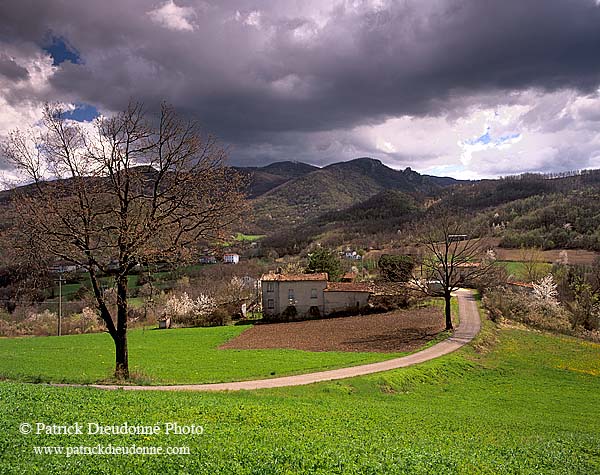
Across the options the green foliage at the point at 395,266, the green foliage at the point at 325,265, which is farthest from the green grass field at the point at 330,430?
the green foliage at the point at 325,265

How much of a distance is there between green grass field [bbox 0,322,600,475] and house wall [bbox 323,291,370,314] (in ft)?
115

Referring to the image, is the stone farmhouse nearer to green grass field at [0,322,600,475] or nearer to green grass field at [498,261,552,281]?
green grass field at [498,261,552,281]

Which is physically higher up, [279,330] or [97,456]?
[97,456]

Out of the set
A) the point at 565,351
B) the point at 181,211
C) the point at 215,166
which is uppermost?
the point at 215,166

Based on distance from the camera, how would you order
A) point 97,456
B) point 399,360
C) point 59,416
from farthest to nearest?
point 399,360
point 59,416
point 97,456

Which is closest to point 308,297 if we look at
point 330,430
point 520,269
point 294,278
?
point 294,278

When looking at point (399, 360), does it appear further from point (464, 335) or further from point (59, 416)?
point (59, 416)

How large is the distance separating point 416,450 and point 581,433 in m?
10.0

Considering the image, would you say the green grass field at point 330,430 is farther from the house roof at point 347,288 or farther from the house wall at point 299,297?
the house wall at point 299,297

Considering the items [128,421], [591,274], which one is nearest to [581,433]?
[128,421]

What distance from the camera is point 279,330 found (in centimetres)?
5066

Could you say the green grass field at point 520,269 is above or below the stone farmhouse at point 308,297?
above

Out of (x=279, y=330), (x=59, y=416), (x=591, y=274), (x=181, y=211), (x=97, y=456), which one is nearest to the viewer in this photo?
(x=97, y=456)

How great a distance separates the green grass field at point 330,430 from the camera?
853 cm
